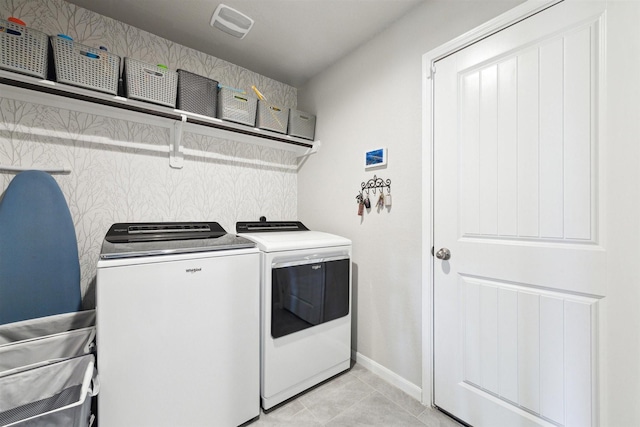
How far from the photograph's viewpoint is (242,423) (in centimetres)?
144

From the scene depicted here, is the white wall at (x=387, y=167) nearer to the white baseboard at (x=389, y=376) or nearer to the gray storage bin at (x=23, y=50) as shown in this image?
the white baseboard at (x=389, y=376)

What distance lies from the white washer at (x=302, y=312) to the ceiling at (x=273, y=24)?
4.86 feet

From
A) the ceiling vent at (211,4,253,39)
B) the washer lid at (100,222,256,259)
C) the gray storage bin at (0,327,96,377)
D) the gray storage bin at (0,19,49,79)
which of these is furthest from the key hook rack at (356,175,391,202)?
the gray storage bin at (0,19,49,79)

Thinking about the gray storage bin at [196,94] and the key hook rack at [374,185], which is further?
the key hook rack at [374,185]

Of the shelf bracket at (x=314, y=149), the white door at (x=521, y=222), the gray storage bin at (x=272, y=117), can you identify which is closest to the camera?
the white door at (x=521, y=222)

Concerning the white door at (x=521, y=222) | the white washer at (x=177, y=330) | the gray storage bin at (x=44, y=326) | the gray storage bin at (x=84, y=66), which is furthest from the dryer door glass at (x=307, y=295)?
the gray storage bin at (x=84, y=66)

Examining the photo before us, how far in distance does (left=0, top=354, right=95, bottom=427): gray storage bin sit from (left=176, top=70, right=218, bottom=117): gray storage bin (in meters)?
1.48

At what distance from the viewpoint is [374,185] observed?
191 centimetres

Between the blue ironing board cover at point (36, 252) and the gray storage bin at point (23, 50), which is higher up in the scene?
the gray storage bin at point (23, 50)

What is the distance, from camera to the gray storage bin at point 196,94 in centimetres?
171

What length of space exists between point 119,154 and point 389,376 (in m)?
2.39

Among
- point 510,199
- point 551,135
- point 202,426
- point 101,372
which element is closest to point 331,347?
point 202,426

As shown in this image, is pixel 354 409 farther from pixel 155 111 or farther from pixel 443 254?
pixel 155 111

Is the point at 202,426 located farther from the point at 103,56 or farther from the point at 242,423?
the point at 103,56
